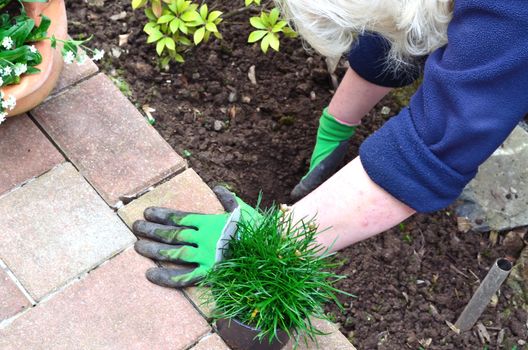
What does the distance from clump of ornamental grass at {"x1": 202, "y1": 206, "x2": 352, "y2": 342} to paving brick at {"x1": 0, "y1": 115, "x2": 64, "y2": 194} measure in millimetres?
647

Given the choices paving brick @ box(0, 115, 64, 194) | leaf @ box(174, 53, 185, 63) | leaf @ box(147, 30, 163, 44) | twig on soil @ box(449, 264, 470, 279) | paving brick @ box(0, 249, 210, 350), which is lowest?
twig on soil @ box(449, 264, 470, 279)

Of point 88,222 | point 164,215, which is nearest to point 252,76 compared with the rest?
point 164,215

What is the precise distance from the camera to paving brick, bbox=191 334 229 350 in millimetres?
1994

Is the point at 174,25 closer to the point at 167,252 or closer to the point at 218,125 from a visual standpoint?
the point at 218,125

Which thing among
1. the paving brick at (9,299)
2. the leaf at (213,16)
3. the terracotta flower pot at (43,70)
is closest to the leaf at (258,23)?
the leaf at (213,16)

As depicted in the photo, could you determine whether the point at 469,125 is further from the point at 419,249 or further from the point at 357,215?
the point at 419,249

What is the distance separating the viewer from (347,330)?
227cm

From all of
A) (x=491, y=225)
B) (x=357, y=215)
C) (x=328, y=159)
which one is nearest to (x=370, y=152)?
(x=357, y=215)

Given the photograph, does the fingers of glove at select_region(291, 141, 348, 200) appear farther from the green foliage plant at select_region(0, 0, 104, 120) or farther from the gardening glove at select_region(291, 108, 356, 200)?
the green foliage plant at select_region(0, 0, 104, 120)

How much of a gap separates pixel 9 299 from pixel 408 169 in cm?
111

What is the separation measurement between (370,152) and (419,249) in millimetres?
760

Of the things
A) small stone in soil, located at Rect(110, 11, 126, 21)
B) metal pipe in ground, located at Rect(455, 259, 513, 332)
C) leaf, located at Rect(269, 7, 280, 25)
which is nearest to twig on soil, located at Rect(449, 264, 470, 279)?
metal pipe in ground, located at Rect(455, 259, 513, 332)

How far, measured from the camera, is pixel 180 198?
2225mm

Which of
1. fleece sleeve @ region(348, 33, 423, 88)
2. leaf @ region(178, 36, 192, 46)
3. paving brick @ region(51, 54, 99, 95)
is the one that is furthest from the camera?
leaf @ region(178, 36, 192, 46)
